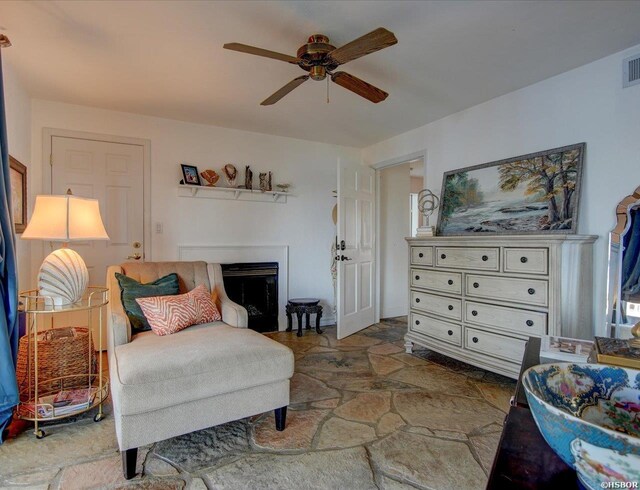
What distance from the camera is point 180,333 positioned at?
2.20 metres

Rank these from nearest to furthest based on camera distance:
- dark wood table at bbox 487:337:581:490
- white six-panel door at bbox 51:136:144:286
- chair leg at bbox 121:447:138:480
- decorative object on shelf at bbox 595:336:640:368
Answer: dark wood table at bbox 487:337:581:490
decorative object on shelf at bbox 595:336:640:368
chair leg at bbox 121:447:138:480
white six-panel door at bbox 51:136:144:286

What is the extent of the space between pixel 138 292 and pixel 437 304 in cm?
244

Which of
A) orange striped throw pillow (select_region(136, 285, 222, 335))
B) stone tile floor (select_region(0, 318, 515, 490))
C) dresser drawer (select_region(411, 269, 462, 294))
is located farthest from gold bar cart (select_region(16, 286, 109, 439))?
Result: dresser drawer (select_region(411, 269, 462, 294))

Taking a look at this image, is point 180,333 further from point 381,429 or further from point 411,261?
point 411,261

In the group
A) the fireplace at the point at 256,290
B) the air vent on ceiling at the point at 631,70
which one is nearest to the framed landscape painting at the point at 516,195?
the air vent on ceiling at the point at 631,70

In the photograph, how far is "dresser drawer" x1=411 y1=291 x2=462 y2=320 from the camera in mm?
2938

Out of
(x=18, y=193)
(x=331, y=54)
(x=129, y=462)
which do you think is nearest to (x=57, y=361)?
(x=129, y=462)

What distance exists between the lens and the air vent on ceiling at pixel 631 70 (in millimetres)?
2250

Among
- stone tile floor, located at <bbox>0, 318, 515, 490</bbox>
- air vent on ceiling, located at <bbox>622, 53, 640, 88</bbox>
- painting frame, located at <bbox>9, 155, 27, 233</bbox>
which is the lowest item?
stone tile floor, located at <bbox>0, 318, 515, 490</bbox>

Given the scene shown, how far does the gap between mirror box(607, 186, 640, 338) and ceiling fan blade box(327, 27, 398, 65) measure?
190 cm

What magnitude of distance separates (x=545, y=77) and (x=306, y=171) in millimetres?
2684

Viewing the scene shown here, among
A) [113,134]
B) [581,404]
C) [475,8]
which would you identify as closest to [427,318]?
[475,8]

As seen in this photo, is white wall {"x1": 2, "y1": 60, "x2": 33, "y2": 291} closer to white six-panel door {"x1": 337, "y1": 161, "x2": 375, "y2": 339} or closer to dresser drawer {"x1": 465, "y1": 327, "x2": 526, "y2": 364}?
white six-panel door {"x1": 337, "y1": 161, "x2": 375, "y2": 339}

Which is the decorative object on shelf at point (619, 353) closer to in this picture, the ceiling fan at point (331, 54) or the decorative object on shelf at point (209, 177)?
the ceiling fan at point (331, 54)
